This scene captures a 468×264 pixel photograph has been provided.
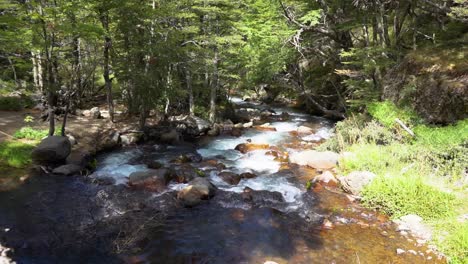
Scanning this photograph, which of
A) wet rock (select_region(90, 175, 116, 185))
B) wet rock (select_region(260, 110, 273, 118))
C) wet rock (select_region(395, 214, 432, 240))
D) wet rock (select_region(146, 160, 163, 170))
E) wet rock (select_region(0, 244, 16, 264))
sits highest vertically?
wet rock (select_region(395, 214, 432, 240))

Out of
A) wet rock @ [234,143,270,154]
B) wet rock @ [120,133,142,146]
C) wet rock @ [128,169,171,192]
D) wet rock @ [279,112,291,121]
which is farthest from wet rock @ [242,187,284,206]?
wet rock @ [279,112,291,121]

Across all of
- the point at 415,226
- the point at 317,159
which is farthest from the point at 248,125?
the point at 415,226

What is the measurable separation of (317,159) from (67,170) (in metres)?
8.97

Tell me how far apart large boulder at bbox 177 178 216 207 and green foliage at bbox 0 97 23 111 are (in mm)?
13633

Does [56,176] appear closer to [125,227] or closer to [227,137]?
[125,227]

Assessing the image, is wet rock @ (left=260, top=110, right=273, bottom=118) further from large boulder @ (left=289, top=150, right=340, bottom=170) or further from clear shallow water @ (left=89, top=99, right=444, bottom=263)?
clear shallow water @ (left=89, top=99, right=444, bottom=263)

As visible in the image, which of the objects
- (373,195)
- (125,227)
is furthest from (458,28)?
(125,227)

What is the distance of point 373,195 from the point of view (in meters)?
9.09

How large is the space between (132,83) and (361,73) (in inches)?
432

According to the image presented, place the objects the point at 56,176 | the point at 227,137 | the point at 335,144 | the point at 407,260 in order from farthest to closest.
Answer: the point at 227,137
the point at 335,144
the point at 56,176
the point at 407,260

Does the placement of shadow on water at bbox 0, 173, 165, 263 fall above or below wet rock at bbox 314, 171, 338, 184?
below

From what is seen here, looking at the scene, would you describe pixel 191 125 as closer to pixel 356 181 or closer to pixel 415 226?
pixel 356 181

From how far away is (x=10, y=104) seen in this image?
59.7ft

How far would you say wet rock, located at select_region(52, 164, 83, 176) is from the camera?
36.6ft
